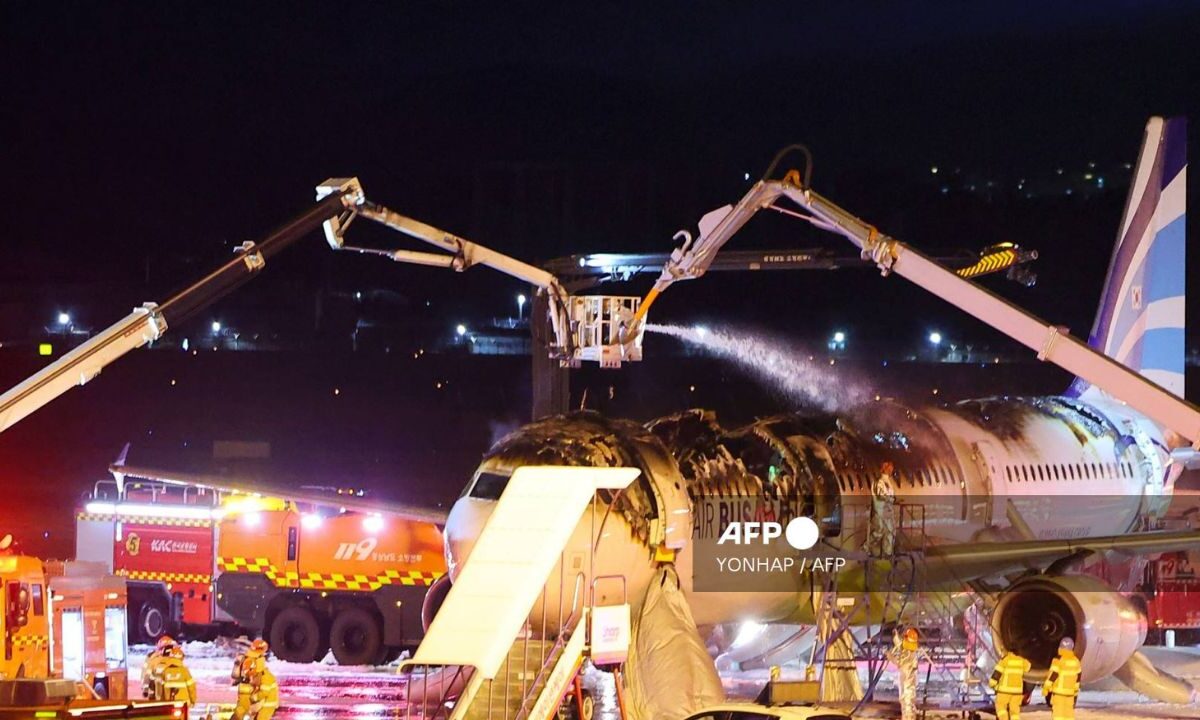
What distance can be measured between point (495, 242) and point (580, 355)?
56058mm

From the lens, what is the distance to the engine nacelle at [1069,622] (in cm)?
2283

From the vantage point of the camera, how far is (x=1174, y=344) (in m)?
31.1

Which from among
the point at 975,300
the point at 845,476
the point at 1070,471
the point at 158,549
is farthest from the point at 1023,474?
the point at 158,549

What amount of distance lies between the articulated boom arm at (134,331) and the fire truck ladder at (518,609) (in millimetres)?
4540

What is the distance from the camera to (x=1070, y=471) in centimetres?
2866

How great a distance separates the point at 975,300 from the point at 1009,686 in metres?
4.99

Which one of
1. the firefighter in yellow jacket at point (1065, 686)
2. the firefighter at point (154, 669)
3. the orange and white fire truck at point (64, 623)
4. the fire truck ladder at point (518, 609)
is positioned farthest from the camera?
the firefighter in yellow jacket at point (1065, 686)

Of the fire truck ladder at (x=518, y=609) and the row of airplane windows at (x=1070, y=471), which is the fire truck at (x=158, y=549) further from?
the row of airplane windows at (x=1070, y=471)

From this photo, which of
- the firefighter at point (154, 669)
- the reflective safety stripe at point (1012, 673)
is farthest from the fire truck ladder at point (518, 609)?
the reflective safety stripe at point (1012, 673)

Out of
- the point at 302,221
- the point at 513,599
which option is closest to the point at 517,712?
the point at 513,599

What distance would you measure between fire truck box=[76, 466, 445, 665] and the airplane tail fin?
13.9m

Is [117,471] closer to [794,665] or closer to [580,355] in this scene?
[580,355]

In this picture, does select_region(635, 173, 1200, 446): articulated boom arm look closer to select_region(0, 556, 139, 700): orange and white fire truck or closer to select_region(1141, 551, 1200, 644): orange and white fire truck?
select_region(0, 556, 139, 700): orange and white fire truck

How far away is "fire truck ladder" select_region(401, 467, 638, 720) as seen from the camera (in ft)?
52.3
